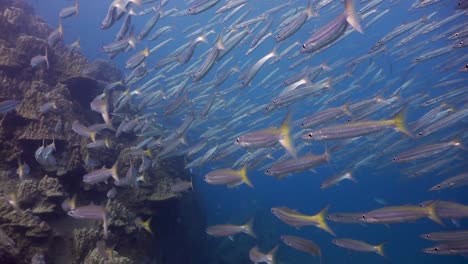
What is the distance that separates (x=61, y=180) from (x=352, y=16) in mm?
6552

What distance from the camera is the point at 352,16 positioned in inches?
173

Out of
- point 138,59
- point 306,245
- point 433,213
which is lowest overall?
point 306,245

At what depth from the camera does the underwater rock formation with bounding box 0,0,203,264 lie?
580 cm

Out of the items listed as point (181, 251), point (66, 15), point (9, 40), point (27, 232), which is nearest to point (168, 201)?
point (181, 251)

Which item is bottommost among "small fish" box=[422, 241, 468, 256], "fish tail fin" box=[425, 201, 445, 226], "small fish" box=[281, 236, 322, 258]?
"small fish" box=[422, 241, 468, 256]

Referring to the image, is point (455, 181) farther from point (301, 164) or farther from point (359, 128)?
point (301, 164)

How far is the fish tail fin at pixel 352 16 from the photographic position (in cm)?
436

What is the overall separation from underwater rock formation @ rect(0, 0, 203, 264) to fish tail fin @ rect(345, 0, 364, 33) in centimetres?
492

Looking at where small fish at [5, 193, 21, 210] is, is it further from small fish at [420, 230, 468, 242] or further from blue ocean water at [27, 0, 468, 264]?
small fish at [420, 230, 468, 242]

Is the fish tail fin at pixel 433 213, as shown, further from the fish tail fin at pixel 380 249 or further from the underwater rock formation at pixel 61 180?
the underwater rock formation at pixel 61 180

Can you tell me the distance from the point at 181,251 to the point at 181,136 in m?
3.72

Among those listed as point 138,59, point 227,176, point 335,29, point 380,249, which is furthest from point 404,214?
point 138,59

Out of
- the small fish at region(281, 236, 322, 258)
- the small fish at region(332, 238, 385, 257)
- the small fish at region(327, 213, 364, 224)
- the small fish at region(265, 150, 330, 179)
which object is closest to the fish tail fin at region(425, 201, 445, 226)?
the small fish at region(327, 213, 364, 224)

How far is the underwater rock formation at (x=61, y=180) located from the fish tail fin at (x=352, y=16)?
492cm
